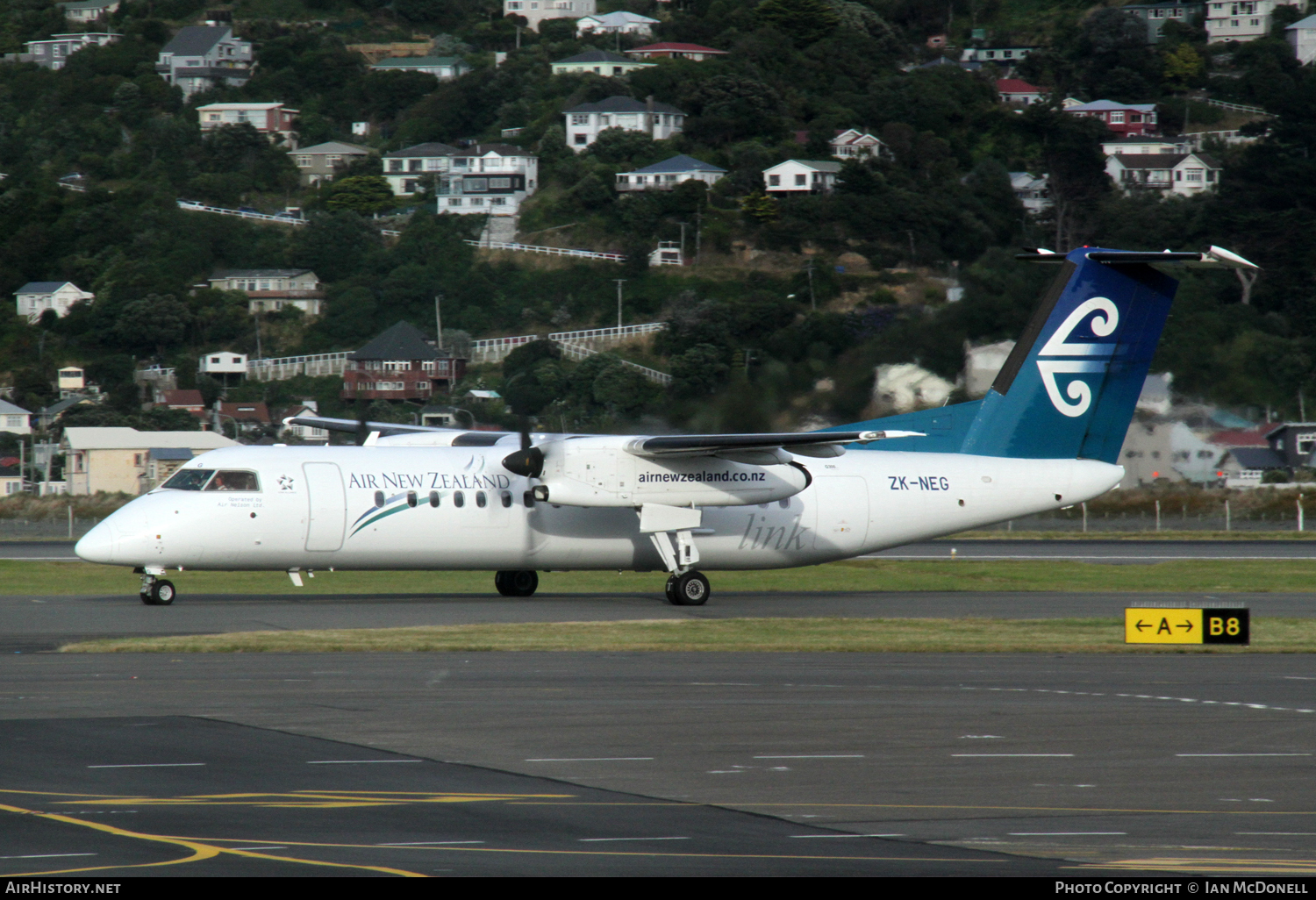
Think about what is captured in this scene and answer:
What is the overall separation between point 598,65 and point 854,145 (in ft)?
153

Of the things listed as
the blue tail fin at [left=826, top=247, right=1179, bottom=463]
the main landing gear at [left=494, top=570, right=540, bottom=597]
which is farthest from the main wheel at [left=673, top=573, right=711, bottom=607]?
the blue tail fin at [left=826, top=247, right=1179, bottom=463]

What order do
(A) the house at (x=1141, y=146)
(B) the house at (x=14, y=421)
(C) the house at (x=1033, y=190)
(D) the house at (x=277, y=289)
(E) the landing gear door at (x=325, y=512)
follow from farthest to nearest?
(A) the house at (x=1141, y=146), (D) the house at (x=277, y=289), (C) the house at (x=1033, y=190), (B) the house at (x=14, y=421), (E) the landing gear door at (x=325, y=512)

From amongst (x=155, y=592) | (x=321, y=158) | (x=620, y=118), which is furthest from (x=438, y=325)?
(x=155, y=592)

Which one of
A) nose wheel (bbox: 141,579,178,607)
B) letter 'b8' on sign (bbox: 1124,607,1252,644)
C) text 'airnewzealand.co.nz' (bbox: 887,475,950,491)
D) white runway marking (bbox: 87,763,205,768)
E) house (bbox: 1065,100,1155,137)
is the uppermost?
house (bbox: 1065,100,1155,137)

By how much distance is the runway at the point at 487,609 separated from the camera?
2188 centimetres

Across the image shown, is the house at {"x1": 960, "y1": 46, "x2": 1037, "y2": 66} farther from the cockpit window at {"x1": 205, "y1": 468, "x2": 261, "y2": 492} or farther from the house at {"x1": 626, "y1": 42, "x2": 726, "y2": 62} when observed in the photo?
the cockpit window at {"x1": 205, "y1": 468, "x2": 261, "y2": 492}

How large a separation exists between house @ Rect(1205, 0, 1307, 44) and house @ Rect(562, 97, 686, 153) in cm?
7056

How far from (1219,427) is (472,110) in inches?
5409

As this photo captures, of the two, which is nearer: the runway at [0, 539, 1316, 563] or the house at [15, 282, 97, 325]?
the runway at [0, 539, 1316, 563]

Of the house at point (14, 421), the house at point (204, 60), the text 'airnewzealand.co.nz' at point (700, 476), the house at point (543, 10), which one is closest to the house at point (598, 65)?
the house at point (543, 10)

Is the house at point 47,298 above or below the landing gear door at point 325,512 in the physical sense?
below

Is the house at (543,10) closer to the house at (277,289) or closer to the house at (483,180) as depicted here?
the house at (483,180)

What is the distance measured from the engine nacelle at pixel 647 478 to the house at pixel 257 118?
485ft

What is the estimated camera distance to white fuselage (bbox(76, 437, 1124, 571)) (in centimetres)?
2416
